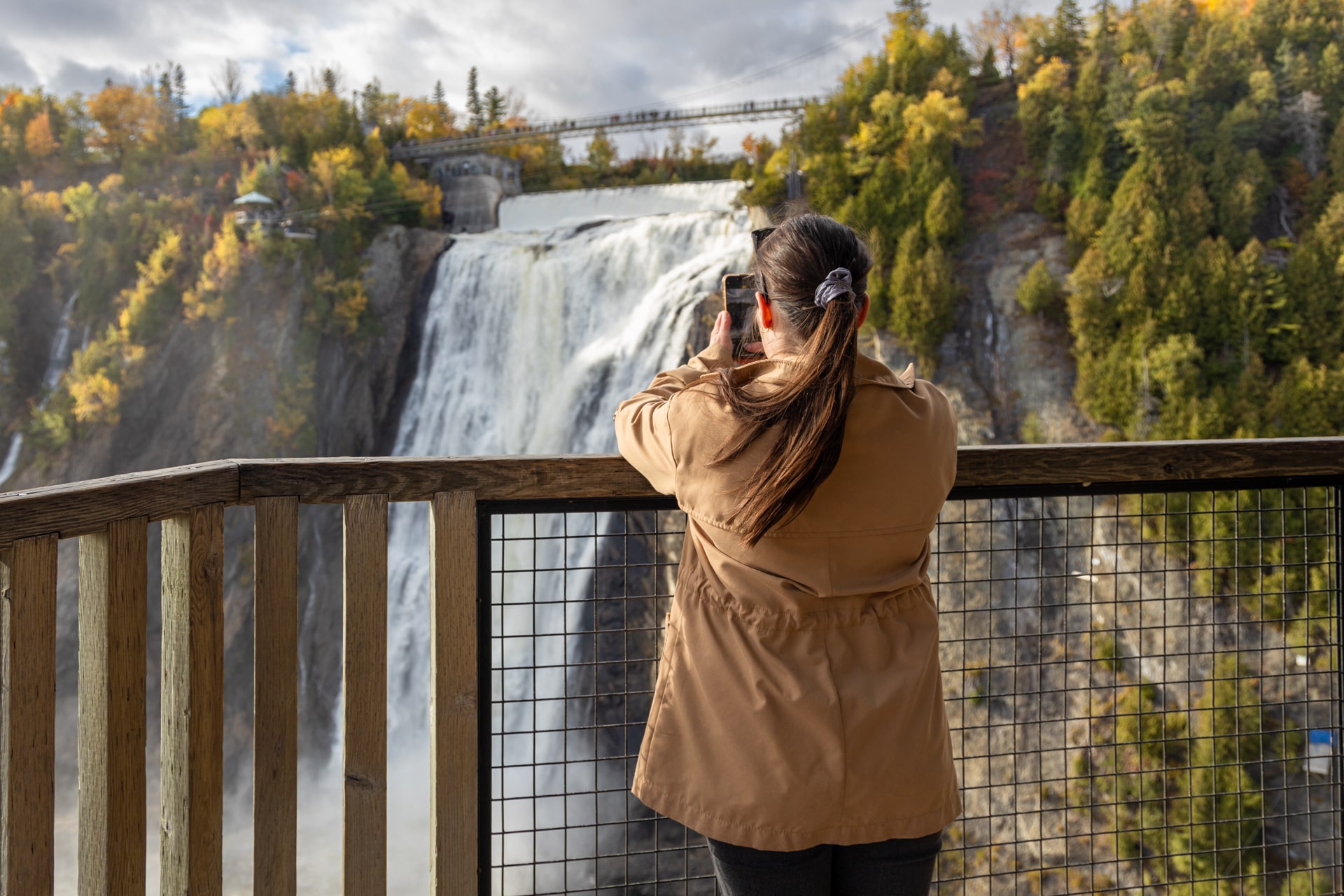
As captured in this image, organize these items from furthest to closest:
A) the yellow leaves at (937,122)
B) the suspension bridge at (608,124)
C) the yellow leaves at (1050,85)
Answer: the suspension bridge at (608,124), the yellow leaves at (1050,85), the yellow leaves at (937,122)

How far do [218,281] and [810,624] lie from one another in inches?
908

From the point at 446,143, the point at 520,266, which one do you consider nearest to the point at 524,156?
the point at 446,143

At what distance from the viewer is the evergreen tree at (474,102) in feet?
97.0

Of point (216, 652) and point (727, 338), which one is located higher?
point (727, 338)

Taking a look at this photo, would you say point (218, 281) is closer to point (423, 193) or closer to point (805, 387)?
point (423, 193)

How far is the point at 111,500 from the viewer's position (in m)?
1.40

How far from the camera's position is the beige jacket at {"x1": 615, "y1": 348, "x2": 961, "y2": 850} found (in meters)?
1.29

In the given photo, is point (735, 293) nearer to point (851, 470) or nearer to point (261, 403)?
point (851, 470)

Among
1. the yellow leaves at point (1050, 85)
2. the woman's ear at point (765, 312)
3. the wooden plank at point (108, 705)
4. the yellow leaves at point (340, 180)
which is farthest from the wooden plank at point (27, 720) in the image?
the yellow leaves at point (340, 180)

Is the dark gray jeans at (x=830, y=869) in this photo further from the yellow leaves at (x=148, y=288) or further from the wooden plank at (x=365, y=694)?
the yellow leaves at (x=148, y=288)

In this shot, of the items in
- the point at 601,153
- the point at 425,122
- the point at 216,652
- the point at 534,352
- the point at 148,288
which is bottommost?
the point at 216,652

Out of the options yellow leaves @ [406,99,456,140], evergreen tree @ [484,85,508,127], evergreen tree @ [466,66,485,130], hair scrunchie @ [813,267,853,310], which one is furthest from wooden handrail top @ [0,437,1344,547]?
evergreen tree @ [484,85,508,127]

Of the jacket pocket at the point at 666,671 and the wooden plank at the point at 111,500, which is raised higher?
the wooden plank at the point at 111,500

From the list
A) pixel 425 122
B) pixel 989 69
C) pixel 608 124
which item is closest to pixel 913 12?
pixel 989 69
